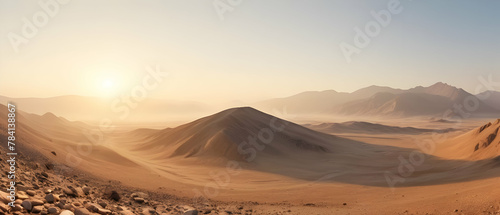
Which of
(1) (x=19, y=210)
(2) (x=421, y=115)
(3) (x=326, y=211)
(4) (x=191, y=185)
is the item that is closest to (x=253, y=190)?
(4) (x=191, y=185)

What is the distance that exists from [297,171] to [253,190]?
30.0ft

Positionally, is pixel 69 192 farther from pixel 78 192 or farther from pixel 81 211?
pixel 81 211

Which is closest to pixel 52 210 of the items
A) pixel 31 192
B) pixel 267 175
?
pixel 31 192

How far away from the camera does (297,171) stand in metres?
26.9

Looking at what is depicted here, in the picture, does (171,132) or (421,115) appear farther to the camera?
(421,115)

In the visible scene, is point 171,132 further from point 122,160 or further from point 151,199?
point 151,199

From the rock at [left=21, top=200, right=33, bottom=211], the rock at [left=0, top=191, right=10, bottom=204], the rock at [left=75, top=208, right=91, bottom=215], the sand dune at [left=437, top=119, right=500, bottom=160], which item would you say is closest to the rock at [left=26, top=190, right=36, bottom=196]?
the rock at [left=0, top=191, right=10, bottom=204]

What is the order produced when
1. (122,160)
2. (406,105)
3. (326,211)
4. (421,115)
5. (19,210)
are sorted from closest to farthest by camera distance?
(19,210) < (326,211) < (122,160) < (421,115) < (406,105)

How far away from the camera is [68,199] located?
7.65m

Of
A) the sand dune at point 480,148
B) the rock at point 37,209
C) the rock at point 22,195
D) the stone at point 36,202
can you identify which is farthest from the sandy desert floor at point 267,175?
the rock at point 37,209

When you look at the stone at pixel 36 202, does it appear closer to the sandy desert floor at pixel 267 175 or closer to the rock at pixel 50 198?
the rock at pixel 50 198

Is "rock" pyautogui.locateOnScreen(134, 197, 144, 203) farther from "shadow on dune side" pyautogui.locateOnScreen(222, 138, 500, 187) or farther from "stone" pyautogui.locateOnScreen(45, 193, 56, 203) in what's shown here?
"shadow on dune side" pyautogui.locateOnScreen(222, 138, 500, 187)

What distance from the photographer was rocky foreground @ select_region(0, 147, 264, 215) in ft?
20.8

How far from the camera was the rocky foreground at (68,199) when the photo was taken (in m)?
6.34
